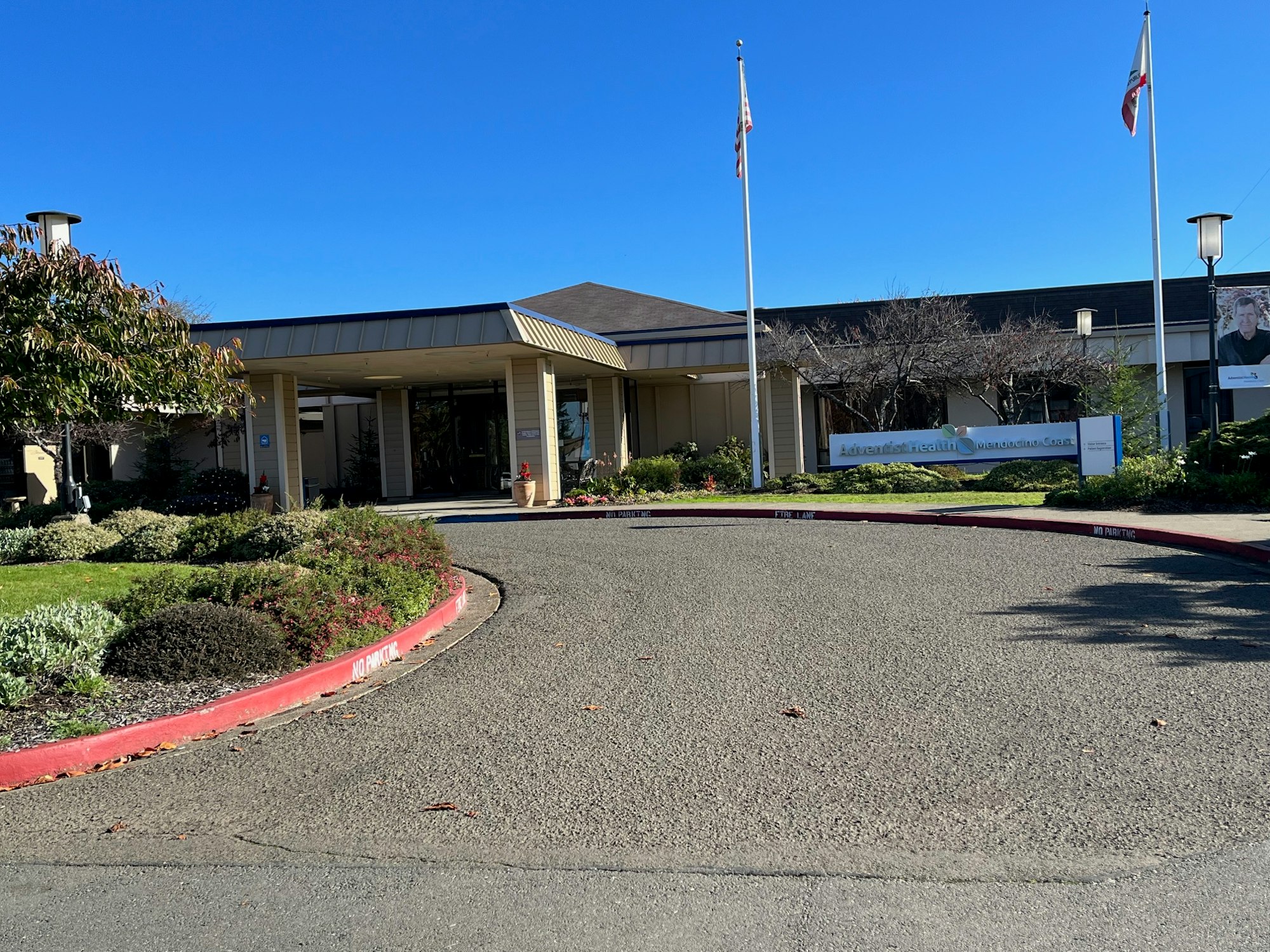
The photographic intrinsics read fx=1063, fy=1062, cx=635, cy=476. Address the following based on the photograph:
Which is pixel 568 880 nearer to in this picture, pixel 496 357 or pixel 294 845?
pixel 294 845

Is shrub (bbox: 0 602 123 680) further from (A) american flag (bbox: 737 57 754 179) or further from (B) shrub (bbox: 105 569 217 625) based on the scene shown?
(A) american flag (bbox: 737 57 754 179)

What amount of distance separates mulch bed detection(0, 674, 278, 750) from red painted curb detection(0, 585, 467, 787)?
0.56 ft

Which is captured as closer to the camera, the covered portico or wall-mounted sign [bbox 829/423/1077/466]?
the covered portico

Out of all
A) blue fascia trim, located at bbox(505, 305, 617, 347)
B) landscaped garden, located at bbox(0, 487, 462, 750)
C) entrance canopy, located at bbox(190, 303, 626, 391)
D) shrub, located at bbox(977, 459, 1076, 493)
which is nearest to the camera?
landscaped garden, located at bbox(0, 487, 462, 750)

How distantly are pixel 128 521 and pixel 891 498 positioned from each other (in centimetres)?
1348

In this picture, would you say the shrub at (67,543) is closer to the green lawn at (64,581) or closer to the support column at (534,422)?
the green lawn at (64,581)

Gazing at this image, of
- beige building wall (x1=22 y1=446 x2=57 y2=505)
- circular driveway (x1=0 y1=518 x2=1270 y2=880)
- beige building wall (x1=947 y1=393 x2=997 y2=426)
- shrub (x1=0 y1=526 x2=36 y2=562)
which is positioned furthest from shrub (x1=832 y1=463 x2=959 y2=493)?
beige building wall (x1=22 y1=446 x2=57 y2=505)

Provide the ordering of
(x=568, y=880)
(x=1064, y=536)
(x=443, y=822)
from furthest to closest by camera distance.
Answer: (x=1064, y=536)
(x=443, y=822)
(x=568, y=880)

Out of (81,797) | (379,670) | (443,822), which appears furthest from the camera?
(379,670)

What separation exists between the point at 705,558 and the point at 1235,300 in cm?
1520

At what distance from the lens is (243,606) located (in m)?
7.79

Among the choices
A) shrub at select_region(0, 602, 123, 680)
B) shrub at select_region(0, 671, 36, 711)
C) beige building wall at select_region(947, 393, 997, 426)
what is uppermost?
beige building wall at select_region(947, 393, 997, 426)

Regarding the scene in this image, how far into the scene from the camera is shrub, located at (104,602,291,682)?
275 inches

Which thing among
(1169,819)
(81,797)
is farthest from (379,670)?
(1169,819)
